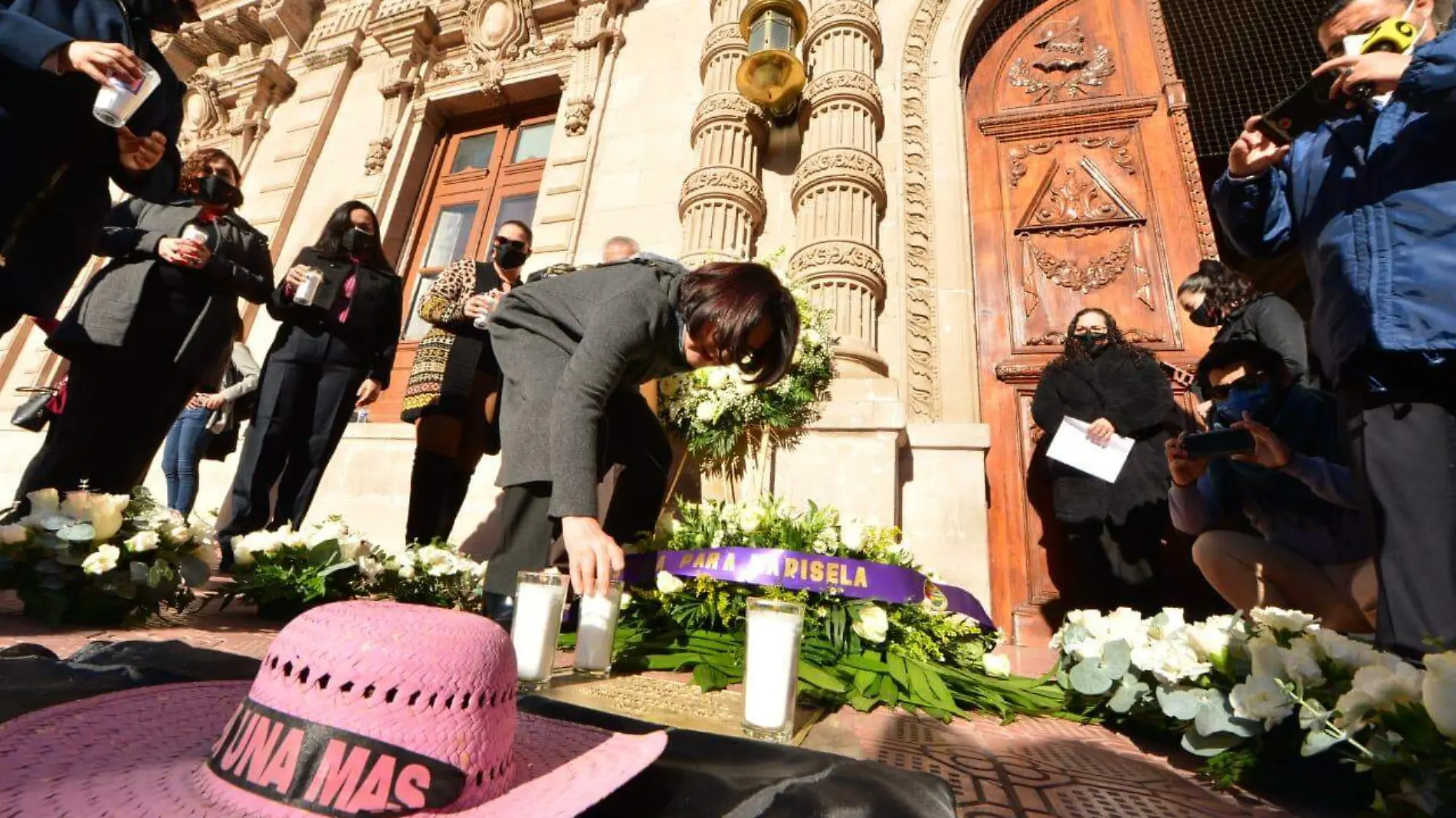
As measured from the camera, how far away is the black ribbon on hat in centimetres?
57

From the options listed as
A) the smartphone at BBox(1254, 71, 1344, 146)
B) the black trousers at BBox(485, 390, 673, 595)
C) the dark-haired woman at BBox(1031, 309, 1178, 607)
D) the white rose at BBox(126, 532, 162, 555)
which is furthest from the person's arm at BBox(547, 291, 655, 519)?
the dark-haired woman at BBox(1031, 309, 1178, 607)

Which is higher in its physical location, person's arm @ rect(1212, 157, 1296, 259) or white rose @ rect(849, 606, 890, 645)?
person's arm @ rect(1212, 157, 1296, 259)

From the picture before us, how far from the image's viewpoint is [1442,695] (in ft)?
2.96

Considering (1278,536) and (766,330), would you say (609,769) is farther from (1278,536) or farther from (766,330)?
(1278,536)

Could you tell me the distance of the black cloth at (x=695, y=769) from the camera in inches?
30.6

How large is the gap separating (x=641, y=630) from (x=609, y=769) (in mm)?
1702

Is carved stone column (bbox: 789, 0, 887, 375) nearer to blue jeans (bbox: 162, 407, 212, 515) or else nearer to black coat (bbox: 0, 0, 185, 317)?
black coat (bbox: 0, 0, 185, 317)

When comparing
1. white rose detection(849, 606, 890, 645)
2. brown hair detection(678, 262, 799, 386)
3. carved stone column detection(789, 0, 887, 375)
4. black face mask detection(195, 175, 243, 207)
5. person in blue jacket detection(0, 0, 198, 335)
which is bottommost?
white rose detection(849, 606, 890, 645)

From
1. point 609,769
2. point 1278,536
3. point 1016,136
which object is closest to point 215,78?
point 1016,136

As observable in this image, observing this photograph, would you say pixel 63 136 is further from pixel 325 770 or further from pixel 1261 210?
pixel 1261 210

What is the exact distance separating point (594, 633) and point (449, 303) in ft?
7.38

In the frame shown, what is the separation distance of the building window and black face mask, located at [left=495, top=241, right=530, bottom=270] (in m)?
3.07

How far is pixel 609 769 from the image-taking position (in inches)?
27.5

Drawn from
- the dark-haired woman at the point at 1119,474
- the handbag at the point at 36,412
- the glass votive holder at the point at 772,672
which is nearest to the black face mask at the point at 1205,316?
the dark-haired woman at the point at 1119,474
